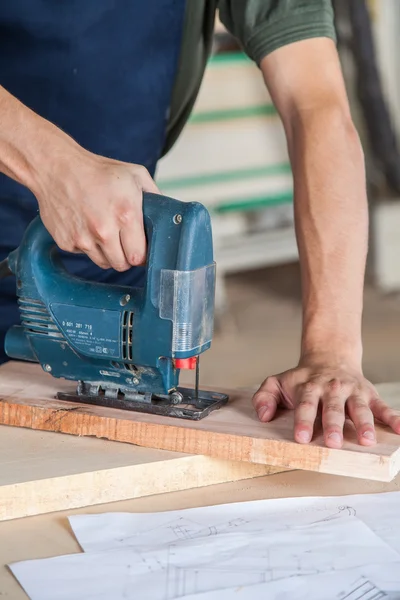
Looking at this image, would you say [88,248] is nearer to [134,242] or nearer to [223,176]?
[134,242]

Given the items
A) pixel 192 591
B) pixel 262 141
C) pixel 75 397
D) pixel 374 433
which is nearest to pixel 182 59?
pixel 75 397

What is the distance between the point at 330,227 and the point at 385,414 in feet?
1.51

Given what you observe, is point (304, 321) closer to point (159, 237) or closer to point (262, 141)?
point (159, 237)

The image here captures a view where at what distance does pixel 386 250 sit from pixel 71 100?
3.56 m

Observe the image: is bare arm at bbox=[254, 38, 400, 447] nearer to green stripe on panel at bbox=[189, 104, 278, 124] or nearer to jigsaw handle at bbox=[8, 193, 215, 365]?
jigsaw handle at bbox=[8, 193, 215, 365]

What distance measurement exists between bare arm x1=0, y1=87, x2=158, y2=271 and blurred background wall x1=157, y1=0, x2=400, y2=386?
2578mm

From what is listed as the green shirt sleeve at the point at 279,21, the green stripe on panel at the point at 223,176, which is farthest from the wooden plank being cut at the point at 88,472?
the green stripe on panel at the point at 223,176

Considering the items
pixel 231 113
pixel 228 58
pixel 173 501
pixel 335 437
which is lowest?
pixel 173 501

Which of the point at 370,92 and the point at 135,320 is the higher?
the point at 370,92

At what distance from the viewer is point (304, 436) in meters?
1.47

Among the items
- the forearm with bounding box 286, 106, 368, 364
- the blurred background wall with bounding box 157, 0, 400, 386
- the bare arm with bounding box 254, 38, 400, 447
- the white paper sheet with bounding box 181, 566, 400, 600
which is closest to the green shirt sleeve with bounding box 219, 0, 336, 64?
the bare arm with bounding box 254, 38, 400, 447

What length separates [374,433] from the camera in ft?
4.82

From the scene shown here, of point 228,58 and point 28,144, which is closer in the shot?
point 28,144

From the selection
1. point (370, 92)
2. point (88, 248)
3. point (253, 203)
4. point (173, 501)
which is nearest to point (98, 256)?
point (88, 248)
